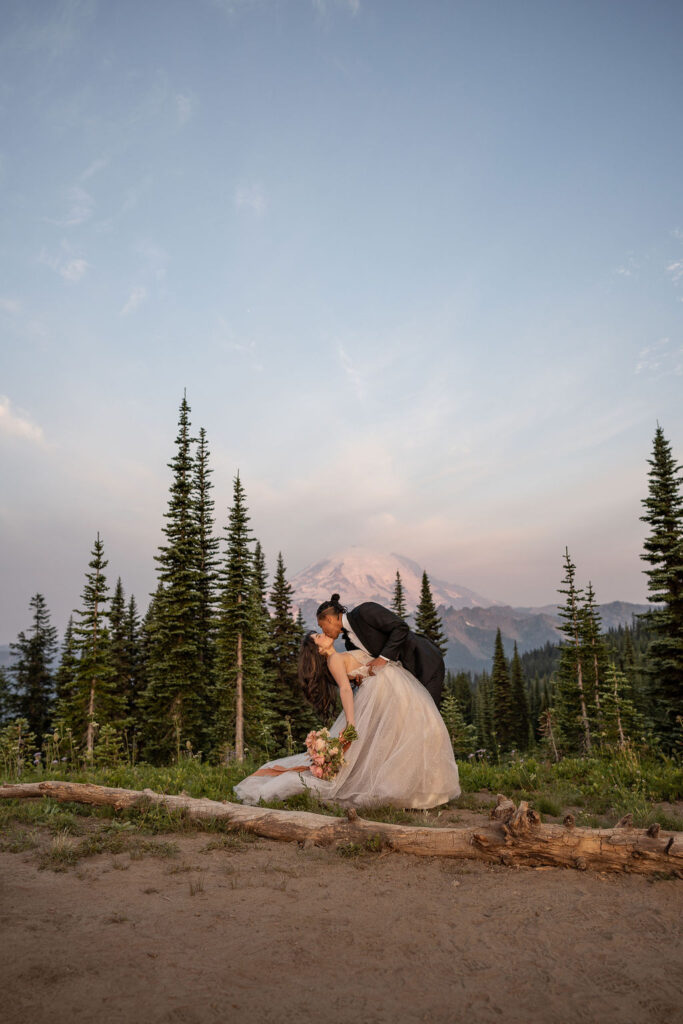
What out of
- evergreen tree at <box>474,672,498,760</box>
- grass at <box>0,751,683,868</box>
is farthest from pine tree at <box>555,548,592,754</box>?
grass at <box>0,751,683,868</box>

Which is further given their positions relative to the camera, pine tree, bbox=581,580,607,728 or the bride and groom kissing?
pine tree, bbox=581,580,607,728

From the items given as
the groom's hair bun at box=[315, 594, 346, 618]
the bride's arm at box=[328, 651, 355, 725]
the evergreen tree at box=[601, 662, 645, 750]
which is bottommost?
the evergreen tree at box=[601, 662, 645, 750]

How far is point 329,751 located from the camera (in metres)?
6.91

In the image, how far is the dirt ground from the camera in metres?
2.70

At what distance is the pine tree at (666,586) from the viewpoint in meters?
29.0

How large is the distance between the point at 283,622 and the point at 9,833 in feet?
128

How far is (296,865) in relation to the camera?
4828 millimetres

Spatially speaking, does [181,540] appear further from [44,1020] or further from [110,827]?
[44,1020]

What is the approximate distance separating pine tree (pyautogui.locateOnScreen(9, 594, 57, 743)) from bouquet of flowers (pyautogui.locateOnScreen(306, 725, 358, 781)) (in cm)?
4739

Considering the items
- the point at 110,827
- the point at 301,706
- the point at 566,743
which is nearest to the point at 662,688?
the point at 566,743

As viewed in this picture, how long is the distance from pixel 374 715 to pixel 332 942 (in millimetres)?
3732

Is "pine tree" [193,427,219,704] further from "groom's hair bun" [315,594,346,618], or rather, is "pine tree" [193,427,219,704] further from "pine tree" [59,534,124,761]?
"groom's hair bun" [315,594,346,618]

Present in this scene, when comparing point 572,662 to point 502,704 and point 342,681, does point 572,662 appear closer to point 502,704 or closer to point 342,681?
point 502,704

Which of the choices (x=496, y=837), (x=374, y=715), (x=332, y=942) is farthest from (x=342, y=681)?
(x=332, y=942)
